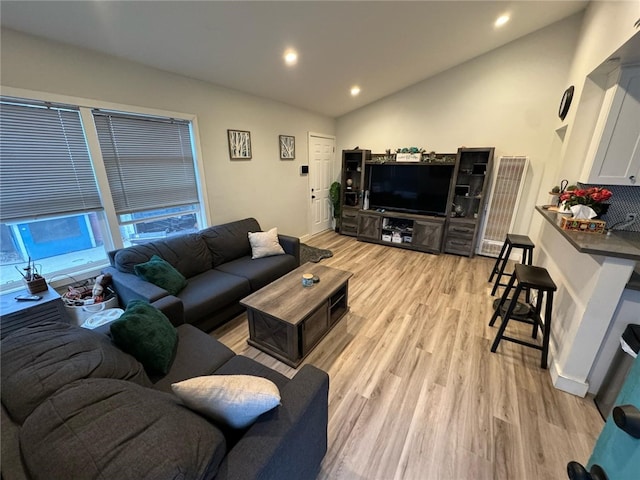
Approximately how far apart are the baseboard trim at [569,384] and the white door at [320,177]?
4245 millimetres

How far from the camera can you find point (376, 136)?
5.06 m

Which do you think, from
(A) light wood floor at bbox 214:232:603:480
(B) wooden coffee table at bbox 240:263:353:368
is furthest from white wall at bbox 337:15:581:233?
(B) wooden coffee table at bbox 240:263:353:368

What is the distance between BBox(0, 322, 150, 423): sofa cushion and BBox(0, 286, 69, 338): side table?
3.00ft

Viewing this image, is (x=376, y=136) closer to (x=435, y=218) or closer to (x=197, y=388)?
(x=435, y=218)

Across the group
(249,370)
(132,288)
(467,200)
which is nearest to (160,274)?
(132,288)

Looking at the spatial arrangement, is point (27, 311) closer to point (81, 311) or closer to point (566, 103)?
point (81, 311)

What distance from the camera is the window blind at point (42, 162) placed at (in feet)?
5.98

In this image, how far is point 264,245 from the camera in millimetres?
3178

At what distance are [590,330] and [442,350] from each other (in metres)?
0.96

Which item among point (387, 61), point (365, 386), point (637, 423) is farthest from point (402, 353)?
point (387, 61)

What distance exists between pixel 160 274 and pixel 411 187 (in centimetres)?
403

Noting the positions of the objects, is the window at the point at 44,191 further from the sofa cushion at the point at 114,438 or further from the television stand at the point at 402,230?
the television stand at the point at 402,230

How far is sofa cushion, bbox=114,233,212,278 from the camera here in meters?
2.27

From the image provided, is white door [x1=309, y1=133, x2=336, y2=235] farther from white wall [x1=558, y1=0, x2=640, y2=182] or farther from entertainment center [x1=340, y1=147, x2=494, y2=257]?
white wall [x1=558, y1=0, x2=640, y2=182]
